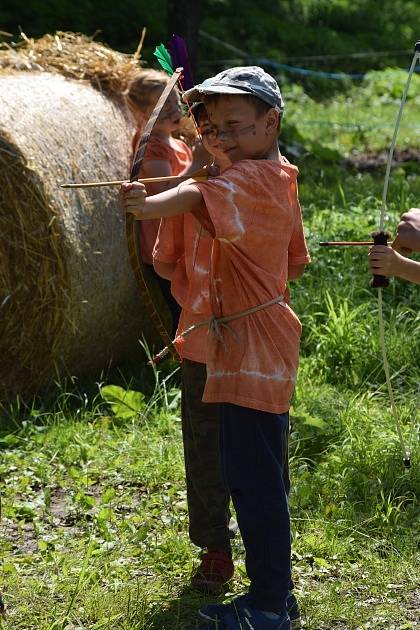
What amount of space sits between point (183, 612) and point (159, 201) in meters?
1.43

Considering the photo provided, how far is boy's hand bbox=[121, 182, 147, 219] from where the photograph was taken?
3.07m

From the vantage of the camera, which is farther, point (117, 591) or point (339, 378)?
point (339, 378)

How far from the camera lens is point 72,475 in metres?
4.92

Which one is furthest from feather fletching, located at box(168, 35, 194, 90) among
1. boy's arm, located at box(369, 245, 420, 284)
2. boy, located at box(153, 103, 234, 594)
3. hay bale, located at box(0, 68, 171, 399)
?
hay bale, located at box(0, 68, 171, 399)

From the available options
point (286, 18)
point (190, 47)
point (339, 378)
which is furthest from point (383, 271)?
point (286, 18)

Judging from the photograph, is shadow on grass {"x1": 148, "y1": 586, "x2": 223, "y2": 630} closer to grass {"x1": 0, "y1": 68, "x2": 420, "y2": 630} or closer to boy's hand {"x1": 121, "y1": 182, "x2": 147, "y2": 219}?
grass {"x1": 0, "y1": 68, "x2": 420, "y2": 630}

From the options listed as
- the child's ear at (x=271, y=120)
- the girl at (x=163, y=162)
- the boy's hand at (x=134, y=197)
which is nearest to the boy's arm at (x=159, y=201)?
the boy's hand at (x=134, y=197)

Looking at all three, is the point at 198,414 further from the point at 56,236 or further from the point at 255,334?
the point at 56,236

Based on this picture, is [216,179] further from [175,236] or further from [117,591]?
[117,591]

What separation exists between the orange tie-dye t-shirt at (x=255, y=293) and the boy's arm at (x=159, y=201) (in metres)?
0.07

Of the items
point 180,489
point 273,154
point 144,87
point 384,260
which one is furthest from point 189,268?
point 144,87

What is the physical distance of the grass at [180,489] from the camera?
3.82 metres

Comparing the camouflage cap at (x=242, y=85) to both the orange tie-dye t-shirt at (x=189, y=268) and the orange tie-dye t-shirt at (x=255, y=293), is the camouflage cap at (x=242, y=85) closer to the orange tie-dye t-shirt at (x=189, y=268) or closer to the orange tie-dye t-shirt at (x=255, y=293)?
the orange tie-dye t-shirt at (x=255, y=293)

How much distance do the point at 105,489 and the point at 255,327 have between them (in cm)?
169
